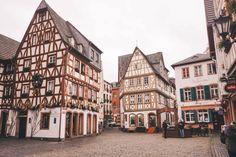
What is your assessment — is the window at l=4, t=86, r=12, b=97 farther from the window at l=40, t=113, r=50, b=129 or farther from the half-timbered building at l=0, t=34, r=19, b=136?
the window at l=40, t=113, r=50, b=129

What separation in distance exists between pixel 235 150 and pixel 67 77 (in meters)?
16.9

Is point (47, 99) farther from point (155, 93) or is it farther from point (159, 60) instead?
point (159, 60)

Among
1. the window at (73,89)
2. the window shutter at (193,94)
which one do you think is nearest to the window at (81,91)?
the window at (73,89)

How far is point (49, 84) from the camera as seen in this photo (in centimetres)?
2145

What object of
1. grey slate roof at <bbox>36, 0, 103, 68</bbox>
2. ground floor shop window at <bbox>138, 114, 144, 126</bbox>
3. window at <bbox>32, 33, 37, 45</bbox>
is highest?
grey slate roof at <bbox>36, 0, 103, 68</bbox>

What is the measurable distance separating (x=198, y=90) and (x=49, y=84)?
1907cm

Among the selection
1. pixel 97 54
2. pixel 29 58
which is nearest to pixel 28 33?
pixel 29 58

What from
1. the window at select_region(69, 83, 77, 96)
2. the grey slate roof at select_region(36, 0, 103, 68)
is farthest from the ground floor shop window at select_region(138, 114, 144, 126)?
the window at select_region(69, 83, 77, 96)

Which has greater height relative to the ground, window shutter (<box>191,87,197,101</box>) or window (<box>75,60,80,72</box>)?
window (<box>75,60,80,72</box>)

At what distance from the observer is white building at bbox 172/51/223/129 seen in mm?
26627

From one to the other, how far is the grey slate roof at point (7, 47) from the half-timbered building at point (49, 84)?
2.52 metres

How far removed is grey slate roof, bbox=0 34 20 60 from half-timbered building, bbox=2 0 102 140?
252cm

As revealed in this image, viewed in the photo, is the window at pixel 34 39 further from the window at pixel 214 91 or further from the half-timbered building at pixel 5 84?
the window at pixel 214 91

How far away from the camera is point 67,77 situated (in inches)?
827
